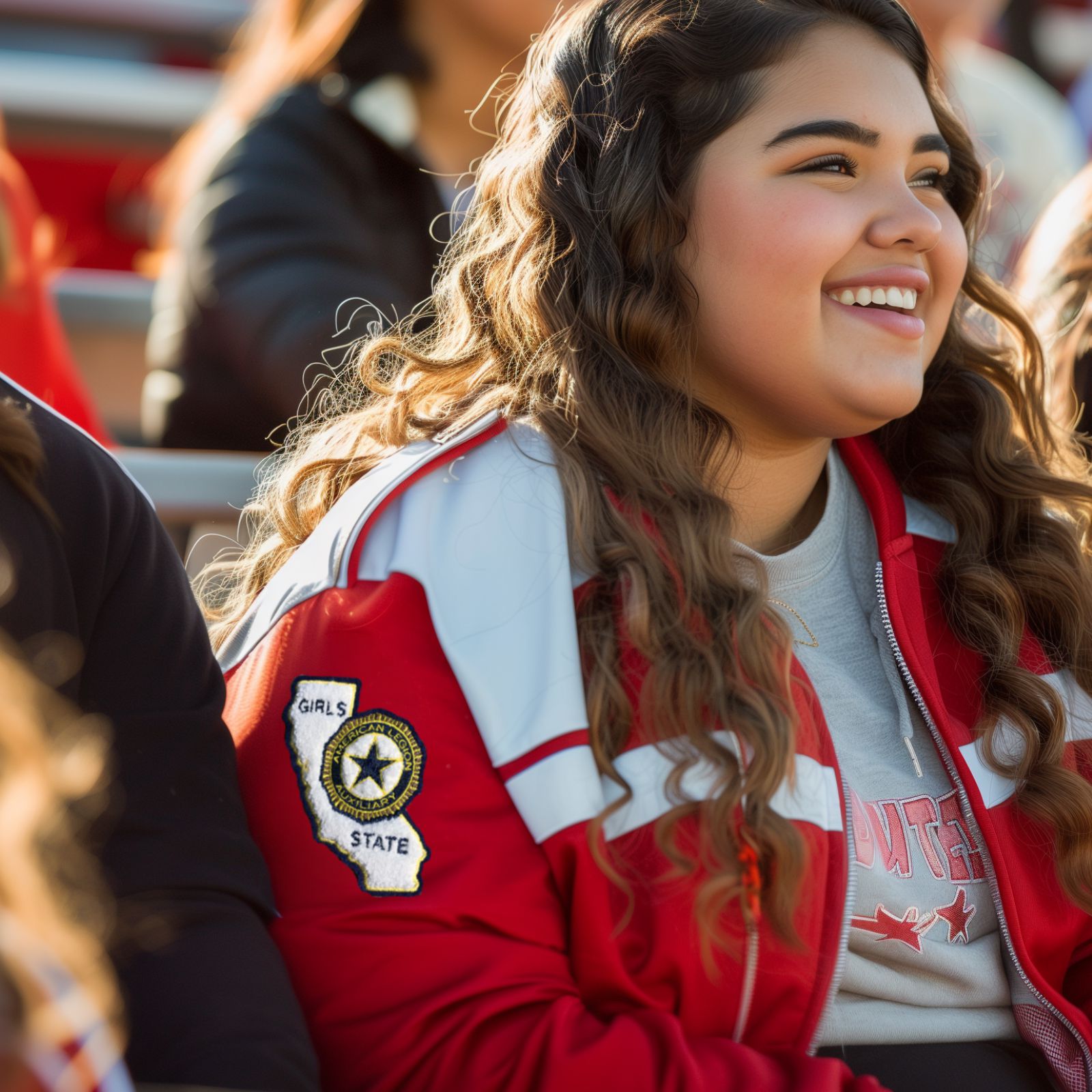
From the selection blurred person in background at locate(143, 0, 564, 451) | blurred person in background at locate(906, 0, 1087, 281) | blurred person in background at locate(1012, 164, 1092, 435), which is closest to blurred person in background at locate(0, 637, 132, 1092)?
blurred person in background at locate(143, 0, 564, 451)

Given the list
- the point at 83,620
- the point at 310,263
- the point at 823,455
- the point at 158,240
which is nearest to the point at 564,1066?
the point at 83,620

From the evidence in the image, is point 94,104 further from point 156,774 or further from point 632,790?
point 632,790

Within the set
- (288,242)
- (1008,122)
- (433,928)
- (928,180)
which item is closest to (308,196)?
(288,242)

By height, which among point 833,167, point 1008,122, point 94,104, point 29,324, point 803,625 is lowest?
point 803,625

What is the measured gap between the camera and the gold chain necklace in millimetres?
1585

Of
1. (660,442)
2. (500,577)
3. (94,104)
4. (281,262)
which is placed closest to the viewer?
(500,577)

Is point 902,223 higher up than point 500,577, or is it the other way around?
point 902,223

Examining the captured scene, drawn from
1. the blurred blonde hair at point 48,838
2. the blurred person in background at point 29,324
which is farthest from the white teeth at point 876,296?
the blurred person in background at point 29,324

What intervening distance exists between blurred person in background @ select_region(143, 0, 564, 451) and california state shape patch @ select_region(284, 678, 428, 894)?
39.7 inches

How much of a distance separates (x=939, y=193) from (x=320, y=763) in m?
0.91

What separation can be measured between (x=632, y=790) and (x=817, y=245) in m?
0.57

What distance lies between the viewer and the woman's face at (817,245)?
1.49 m

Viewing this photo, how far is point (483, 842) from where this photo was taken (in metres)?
1.30

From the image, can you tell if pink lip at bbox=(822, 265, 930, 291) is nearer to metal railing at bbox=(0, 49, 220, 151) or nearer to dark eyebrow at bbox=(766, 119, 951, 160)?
dark eyebrow at bbox=(766, 119, 951, 160)
